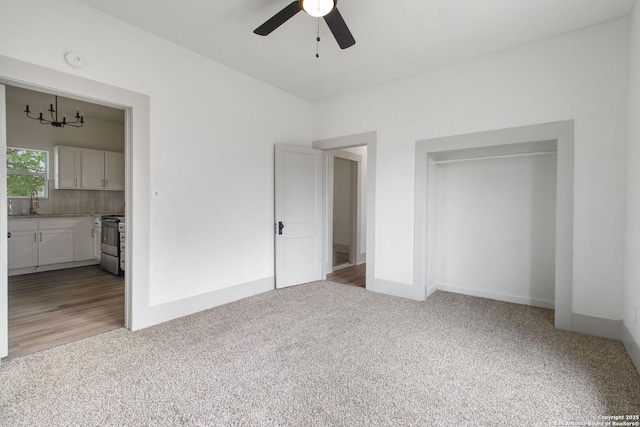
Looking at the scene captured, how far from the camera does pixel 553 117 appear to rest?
2.96 m

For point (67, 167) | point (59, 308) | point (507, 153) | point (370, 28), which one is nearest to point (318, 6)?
point (370, 28)

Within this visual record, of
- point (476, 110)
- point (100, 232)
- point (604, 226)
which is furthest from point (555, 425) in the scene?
point (100, 232)

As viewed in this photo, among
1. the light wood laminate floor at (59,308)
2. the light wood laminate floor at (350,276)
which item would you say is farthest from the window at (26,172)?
the light wood laminate floor at (350,276)

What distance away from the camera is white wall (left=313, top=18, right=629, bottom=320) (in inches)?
106

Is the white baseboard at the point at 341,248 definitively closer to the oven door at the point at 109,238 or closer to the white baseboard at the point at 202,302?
the white baseboard at the point at 202,302

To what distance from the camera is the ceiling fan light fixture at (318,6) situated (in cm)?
208

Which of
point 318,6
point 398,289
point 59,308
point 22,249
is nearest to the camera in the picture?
point 318,6

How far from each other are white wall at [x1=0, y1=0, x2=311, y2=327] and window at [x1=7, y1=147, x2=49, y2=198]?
13.6 feet

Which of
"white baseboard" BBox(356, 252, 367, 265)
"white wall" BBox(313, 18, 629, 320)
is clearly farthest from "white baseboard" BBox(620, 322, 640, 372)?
"white baseboard" BBox(356, 252, 367, 265)

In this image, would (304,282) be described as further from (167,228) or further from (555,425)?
(555,425)

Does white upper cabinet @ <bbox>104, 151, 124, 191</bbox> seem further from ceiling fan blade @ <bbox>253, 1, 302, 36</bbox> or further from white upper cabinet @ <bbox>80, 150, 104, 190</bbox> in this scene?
ceiling fan blade @ <bbox>253, 1, 302, 36</bbox>

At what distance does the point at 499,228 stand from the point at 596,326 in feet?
4.51

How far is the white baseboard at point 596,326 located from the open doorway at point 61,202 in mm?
4736

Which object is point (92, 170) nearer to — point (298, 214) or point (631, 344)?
point (298, 214)
